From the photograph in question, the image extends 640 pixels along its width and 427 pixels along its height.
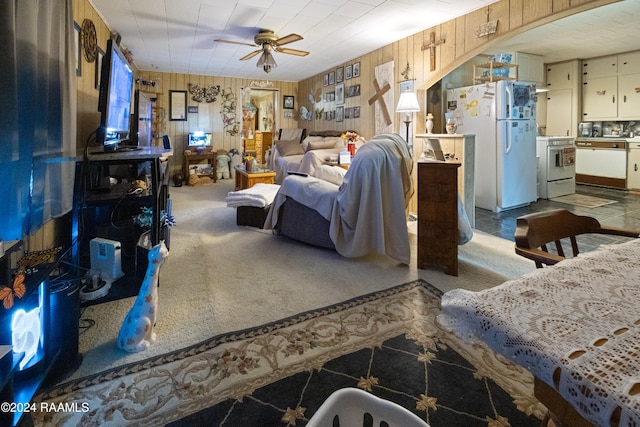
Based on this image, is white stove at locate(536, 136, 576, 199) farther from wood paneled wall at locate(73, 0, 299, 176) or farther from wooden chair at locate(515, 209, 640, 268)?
wood paneled wall at locate(73, 0, 299, 176)

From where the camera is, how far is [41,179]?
71.6 inches

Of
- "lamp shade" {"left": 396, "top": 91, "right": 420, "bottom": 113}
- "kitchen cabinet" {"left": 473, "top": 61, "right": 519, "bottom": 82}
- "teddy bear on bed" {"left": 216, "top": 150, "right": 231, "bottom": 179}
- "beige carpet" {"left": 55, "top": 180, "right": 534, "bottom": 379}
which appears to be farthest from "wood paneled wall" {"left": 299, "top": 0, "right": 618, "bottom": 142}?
"teddy bear on bed" {"left": 216, "top": 150, "right": 231, "bottom": 179}

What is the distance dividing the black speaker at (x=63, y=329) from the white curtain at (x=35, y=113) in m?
0.31

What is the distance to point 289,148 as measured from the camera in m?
6.64

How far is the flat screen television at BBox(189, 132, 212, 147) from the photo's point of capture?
7.73 m

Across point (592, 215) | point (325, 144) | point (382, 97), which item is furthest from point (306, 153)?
point (592, 215)

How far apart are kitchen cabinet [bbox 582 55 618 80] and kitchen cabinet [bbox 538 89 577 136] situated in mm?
415

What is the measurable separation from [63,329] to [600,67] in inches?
353

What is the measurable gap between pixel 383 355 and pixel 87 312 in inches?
68.6

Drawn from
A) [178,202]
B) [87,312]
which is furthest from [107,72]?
[178,202]

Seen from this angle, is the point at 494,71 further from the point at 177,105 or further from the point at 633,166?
the point at 177,105

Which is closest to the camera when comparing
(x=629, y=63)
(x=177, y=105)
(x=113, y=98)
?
(x=113, y=98)

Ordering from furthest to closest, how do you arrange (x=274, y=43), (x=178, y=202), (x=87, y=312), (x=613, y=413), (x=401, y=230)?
(x=178, y=202), (x=274, y=43), (x=401, y=230), (x=87, y=312), (x=613, y=413)

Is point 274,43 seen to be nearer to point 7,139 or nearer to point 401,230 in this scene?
point 401,230
